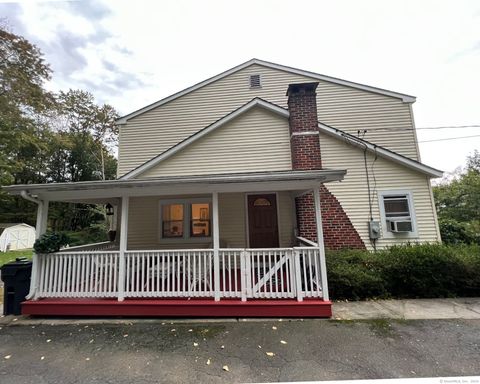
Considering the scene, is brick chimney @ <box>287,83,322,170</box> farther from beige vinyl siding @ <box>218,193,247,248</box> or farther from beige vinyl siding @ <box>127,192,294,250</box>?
beige vinyl siding @ <box>218,193,247,248</box>

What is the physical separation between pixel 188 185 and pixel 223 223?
3104 millimetres

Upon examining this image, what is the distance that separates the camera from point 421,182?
700cm

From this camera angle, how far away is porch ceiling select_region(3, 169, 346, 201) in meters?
4.39

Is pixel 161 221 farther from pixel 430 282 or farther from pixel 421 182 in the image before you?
pixel 421 182

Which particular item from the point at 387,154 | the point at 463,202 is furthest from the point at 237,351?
the point at 463,202

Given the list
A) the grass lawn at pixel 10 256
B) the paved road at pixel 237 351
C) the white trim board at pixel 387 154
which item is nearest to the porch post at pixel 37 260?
Result: the paved road at pixel 237 351

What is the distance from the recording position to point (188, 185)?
4691mm

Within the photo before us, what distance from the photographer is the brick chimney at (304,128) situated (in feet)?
22.8

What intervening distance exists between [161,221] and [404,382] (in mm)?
7031

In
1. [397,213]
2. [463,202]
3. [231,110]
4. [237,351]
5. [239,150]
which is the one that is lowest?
[237,351]

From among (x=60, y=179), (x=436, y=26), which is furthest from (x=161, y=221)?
(x=60, y=179)

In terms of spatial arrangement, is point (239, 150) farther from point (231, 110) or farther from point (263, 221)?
point (231, 110)

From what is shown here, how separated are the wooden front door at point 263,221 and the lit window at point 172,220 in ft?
7.75

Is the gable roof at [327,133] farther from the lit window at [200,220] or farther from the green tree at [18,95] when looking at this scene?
the green tree at [18,95]
